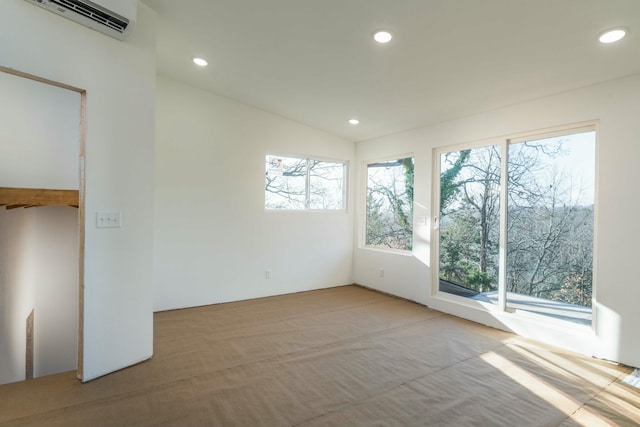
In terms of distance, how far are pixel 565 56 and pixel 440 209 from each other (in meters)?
2.12

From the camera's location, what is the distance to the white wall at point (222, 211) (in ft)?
12.5

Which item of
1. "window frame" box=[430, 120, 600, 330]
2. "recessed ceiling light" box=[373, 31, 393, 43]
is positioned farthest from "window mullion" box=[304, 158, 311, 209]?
"recessed ceiling light" box=[373, 31, 393, 43]

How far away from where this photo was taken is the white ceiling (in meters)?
2.10

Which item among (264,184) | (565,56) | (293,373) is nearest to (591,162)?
(565,56)

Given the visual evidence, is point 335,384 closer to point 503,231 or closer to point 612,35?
point 503,231

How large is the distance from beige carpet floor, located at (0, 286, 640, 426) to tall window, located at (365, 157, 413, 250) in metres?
1.66

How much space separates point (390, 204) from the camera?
4.96m

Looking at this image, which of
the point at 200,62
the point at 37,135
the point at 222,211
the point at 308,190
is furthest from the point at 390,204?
the point at 37,135

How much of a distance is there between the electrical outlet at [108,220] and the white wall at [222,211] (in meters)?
1.39

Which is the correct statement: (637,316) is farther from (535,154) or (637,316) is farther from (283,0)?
(283,0)

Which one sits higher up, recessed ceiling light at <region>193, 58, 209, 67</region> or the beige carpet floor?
recessed ceiling light at <region>193, 58, 209, 67</region>

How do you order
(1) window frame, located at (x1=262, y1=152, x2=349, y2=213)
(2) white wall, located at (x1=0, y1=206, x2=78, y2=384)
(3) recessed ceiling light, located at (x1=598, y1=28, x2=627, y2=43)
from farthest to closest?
1. (1) window frame, located at (x1=262, y1=152, x2=349, y2=213)
2. (2) white wall, located at (x1=0, y1=206, x2=78, y2=384)
3. (3) recessed ceiling light, located at (x1=598, y1=28, x2=627, y2=43)

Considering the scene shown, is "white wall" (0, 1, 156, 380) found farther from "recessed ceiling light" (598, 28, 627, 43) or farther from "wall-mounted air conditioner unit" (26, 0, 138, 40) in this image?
"recessed ceiling light" (598, 28, 627, 43)

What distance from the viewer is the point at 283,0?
2203 millimetres
